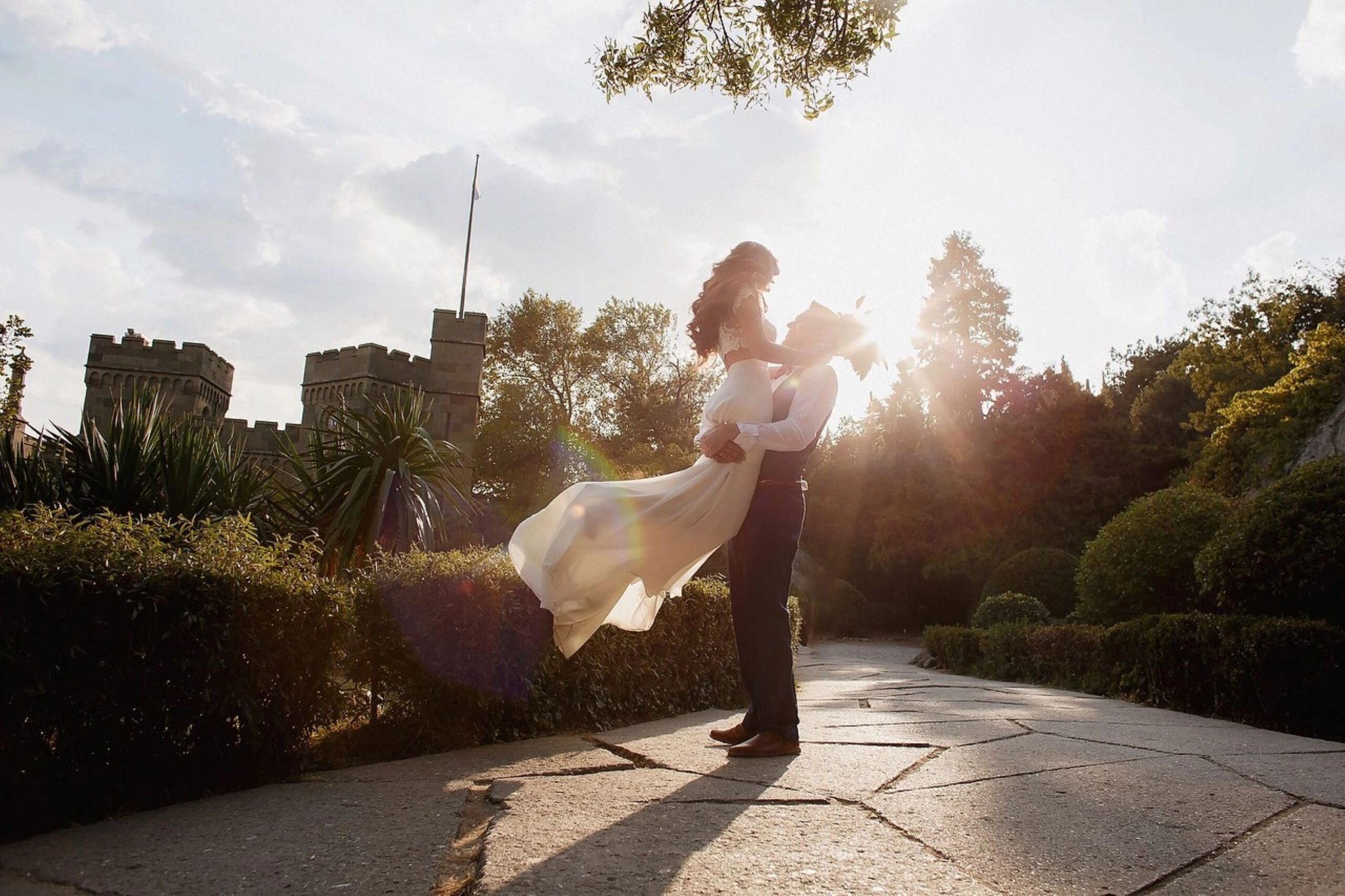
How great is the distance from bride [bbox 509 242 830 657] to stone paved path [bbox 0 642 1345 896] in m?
0.67

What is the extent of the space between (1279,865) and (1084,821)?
1.60ft

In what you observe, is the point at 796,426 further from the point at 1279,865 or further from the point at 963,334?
the point at 963,334

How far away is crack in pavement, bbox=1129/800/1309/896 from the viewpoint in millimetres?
1943

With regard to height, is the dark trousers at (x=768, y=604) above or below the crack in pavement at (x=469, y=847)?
above

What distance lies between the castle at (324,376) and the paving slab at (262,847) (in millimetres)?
25106

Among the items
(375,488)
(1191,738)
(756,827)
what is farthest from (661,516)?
(375,488)

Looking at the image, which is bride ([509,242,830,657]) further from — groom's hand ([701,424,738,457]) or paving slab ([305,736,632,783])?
paving slab ([305,736,632,783])

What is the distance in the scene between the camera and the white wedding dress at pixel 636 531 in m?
3.62

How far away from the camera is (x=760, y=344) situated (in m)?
3.78

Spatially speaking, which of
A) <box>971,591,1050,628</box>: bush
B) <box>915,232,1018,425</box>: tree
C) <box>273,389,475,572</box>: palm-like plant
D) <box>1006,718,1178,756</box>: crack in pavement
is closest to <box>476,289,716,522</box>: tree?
<box>915,232,1018,425</box>: tree

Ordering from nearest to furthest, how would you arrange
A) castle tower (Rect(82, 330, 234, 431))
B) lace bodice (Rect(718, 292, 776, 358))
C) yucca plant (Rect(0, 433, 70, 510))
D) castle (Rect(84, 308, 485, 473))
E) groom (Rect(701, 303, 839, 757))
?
1. groom (Rect(701, 303, 839, 757))
2. lace bodice (Rect(718, 292, 776, 358))
3. yucca plant (Rect(0, 433, 70, 510))
4. castle (Rect(84, 308, 485, 473))
5. castle tower (Rect(82, 330, 234, 431))

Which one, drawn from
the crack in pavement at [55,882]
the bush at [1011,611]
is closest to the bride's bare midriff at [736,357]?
the crack in pavement at [55,882]

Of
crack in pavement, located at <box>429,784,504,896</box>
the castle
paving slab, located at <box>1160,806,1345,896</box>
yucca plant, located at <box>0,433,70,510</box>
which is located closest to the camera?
paving slab, located at <box>1160,806,1345,896</box>

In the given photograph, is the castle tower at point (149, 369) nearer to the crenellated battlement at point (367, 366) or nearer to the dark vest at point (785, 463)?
the crenellated battlement at point (367, 366)
